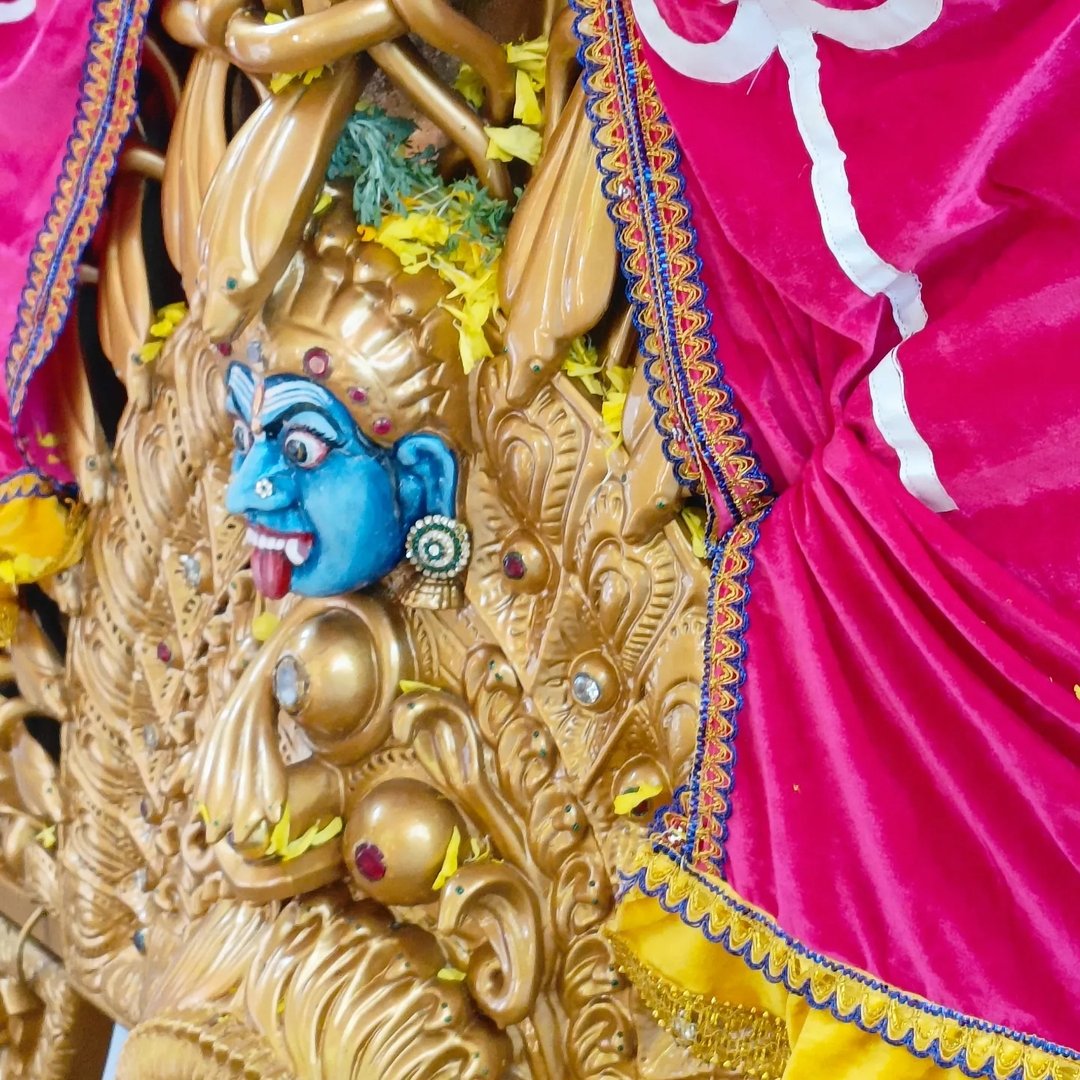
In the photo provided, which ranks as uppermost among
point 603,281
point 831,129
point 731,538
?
point 831,129

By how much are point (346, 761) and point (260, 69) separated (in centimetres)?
66

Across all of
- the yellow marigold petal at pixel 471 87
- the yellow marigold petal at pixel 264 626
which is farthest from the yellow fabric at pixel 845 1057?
the yellow marigold petal at pixel 471 87

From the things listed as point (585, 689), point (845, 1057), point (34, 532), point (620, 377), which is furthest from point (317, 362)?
point (845, 1057)

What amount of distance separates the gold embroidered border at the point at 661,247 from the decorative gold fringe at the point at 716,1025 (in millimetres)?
349

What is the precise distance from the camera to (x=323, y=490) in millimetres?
1097

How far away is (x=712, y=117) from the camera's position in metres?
0.82

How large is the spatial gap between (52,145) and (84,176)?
0.05 meters

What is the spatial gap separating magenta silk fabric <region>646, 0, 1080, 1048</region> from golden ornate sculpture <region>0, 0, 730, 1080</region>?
165 mm

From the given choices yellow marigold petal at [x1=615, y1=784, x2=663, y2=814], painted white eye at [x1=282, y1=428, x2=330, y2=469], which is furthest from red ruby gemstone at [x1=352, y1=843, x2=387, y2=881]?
painted white eye at [x1=282, y1=428, x2=330, y2=469]

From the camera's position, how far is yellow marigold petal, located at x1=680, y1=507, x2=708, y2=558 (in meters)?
0.97

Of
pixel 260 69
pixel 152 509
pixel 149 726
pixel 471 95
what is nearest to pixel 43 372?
pixel 152 509

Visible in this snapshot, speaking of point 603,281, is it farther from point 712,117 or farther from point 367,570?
point 367,570

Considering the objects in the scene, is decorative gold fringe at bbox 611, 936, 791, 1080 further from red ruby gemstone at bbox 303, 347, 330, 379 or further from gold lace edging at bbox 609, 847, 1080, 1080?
red ruby gemstone at bbox 303, 347, 330, 379

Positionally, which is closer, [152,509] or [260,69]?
[260,69]
